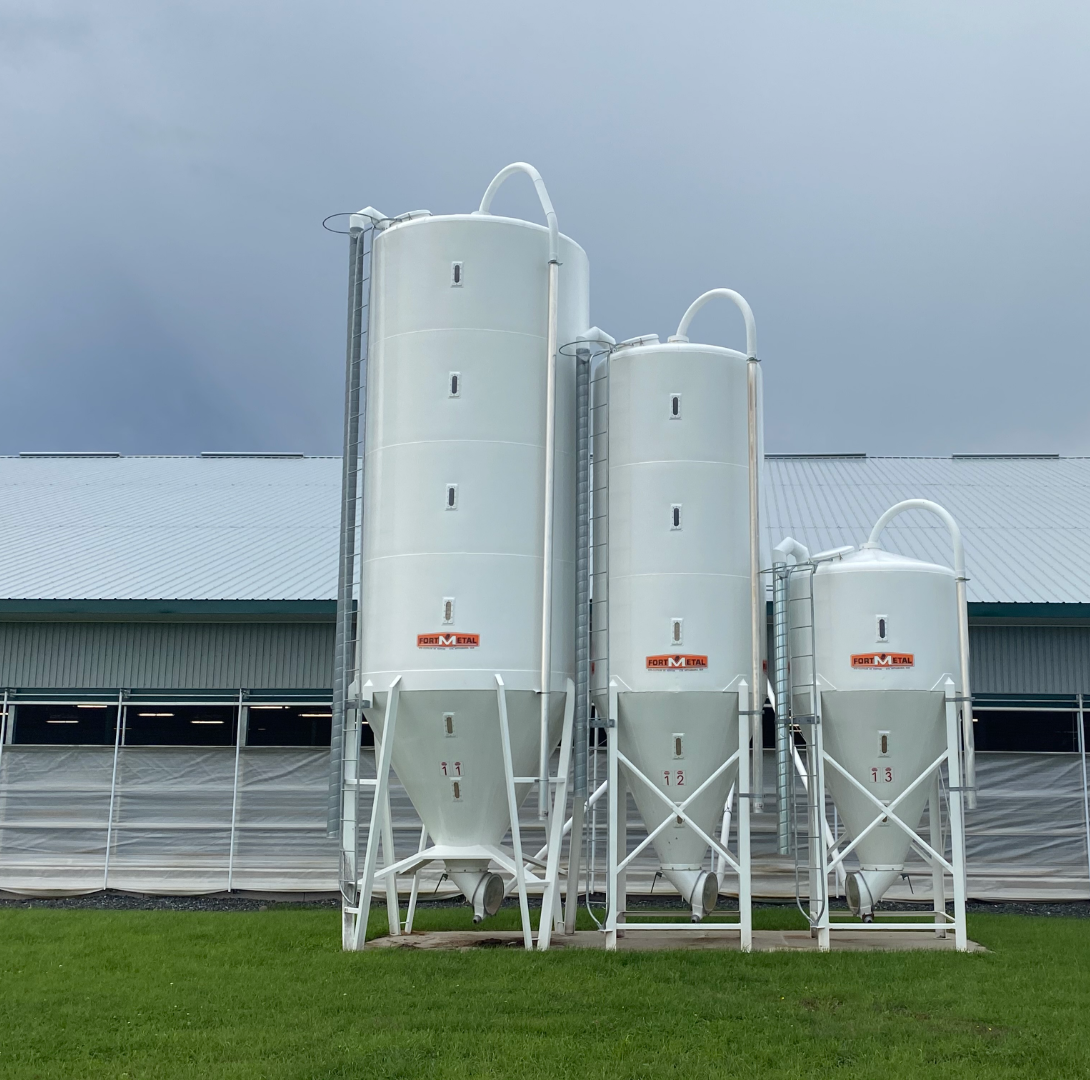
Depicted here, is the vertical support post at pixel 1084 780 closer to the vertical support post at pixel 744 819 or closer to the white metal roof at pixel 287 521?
the white metal roof at pixel 287 521

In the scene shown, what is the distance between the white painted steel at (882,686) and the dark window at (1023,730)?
6.08 m

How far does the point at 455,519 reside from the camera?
615 inches

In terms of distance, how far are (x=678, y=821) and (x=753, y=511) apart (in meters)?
4.04

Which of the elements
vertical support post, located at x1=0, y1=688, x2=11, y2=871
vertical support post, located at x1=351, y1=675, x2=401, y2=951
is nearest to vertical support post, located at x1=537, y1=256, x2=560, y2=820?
vertical support post, located at x1=351, y1=675, x2=401, y2=951

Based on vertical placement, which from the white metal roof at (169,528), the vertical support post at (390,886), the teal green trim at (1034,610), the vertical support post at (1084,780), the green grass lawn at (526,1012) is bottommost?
the green grass lawn at (526,1012)

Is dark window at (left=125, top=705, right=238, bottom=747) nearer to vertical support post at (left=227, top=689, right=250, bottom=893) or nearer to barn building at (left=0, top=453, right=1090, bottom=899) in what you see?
barn building at (left=0, top=453, right=1090, bottom=899)

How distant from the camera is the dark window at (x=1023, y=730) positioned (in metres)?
22.0

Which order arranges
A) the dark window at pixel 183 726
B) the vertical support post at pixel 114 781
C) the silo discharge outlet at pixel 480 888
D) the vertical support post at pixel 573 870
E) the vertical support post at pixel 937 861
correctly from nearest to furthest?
1. the silo discharge outlet at pixel 480 888
2. the vertical support post at pixel 573 870
3. the vertical support post at pixel 937 861
4. the vertical support post at pixel 114 781
5. the dark window at pixel 183 726

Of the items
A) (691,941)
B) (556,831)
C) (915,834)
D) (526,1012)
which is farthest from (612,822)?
(915,834)

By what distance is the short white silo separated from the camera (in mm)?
15953

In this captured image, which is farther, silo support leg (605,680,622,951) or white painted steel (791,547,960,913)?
white painted steel (791,547,960,913)

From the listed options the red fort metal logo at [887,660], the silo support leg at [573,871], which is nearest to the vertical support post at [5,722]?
the silo support leg at [573,871]

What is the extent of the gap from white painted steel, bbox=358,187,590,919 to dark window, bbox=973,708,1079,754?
30.7 ft

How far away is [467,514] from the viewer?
15.6 meters
